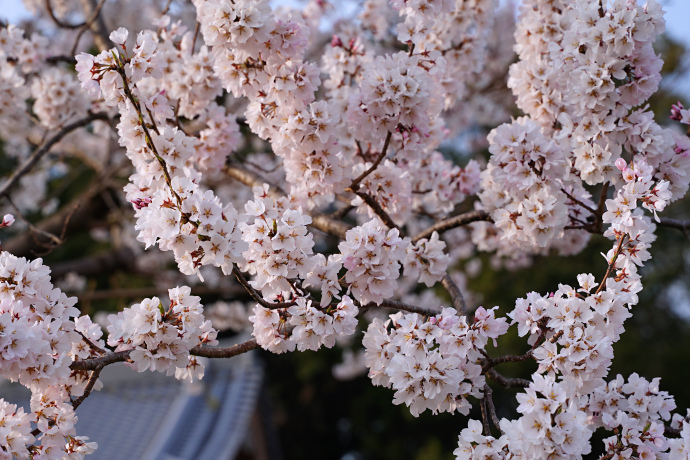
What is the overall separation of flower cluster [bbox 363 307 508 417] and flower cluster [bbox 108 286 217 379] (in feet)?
1.63

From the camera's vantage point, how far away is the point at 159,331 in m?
1.66

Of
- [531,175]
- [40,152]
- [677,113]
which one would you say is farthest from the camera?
[40,152]

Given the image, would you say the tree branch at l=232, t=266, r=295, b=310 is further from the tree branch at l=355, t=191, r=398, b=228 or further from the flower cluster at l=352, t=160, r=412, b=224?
the flower cluster at l=352, t=160, r=412, b=224

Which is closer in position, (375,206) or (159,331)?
(159,331)

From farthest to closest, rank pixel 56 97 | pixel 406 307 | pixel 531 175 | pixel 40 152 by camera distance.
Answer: pixel 56 97
pixel 40 152
pixel 531 175
pixel 406 307

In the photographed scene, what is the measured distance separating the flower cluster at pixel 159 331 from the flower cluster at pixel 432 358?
50cm

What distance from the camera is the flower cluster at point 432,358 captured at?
5.25ft

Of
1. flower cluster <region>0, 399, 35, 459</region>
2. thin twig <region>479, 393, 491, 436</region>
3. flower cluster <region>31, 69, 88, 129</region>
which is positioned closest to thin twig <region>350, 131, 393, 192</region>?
thin twig <region>479, 393, 491, 436</region>

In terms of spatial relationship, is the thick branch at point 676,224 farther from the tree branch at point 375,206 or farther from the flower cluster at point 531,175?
the tree branch at point 375,206

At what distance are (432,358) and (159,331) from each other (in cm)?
73

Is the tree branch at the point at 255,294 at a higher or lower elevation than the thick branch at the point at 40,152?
lower

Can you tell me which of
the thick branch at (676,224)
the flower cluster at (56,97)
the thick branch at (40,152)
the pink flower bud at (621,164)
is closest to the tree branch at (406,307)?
the pink flower bud at (621,164)

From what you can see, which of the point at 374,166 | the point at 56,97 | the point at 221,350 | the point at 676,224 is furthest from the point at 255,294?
the point at 56,97

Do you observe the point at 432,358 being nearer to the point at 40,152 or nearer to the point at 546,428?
the point at 546,428
